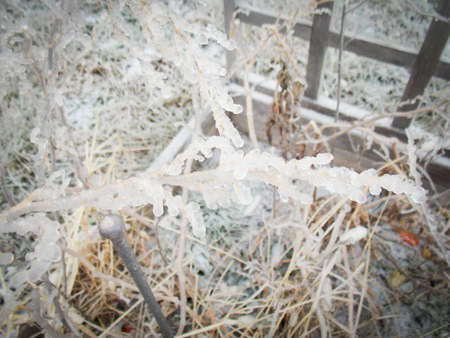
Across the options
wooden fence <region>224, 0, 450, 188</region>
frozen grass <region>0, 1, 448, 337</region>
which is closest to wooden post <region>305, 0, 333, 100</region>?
wooden fence <region>224, 0, 450, 188</region>

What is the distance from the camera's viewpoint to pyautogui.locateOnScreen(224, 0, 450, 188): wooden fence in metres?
1.15

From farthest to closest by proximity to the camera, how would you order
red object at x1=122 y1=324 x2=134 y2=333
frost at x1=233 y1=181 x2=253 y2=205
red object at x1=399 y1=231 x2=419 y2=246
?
red object at x1=399 y1=231 x2=419 y2=246, red object at x1=122 y1=324 x2=134 y2=333, frost at x1=233 y1=181 x2=253 y2=205

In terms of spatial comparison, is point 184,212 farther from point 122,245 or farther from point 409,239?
point 409,239

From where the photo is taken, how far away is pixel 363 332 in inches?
46.6

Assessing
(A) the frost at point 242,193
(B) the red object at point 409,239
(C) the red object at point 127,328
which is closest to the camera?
(A) the frost at point 242,193

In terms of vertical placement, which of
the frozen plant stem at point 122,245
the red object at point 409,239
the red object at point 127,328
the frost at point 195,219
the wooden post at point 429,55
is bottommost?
the red object at point 127,328

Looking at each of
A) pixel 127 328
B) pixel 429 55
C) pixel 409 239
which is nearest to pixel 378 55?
pixel 429 55

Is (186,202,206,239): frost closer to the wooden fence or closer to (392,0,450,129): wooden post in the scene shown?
the wooden fence

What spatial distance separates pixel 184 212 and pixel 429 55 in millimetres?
1034

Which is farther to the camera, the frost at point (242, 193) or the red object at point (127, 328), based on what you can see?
the red object at point (127, 328)

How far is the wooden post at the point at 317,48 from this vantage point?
125 cm

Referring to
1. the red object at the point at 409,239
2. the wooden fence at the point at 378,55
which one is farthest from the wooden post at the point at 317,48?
the red object at the point at 409,239

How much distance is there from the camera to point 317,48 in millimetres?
1351

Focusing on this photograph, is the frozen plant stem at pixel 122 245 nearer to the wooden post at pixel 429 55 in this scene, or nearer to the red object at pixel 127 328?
the red object at pixel 127 328
